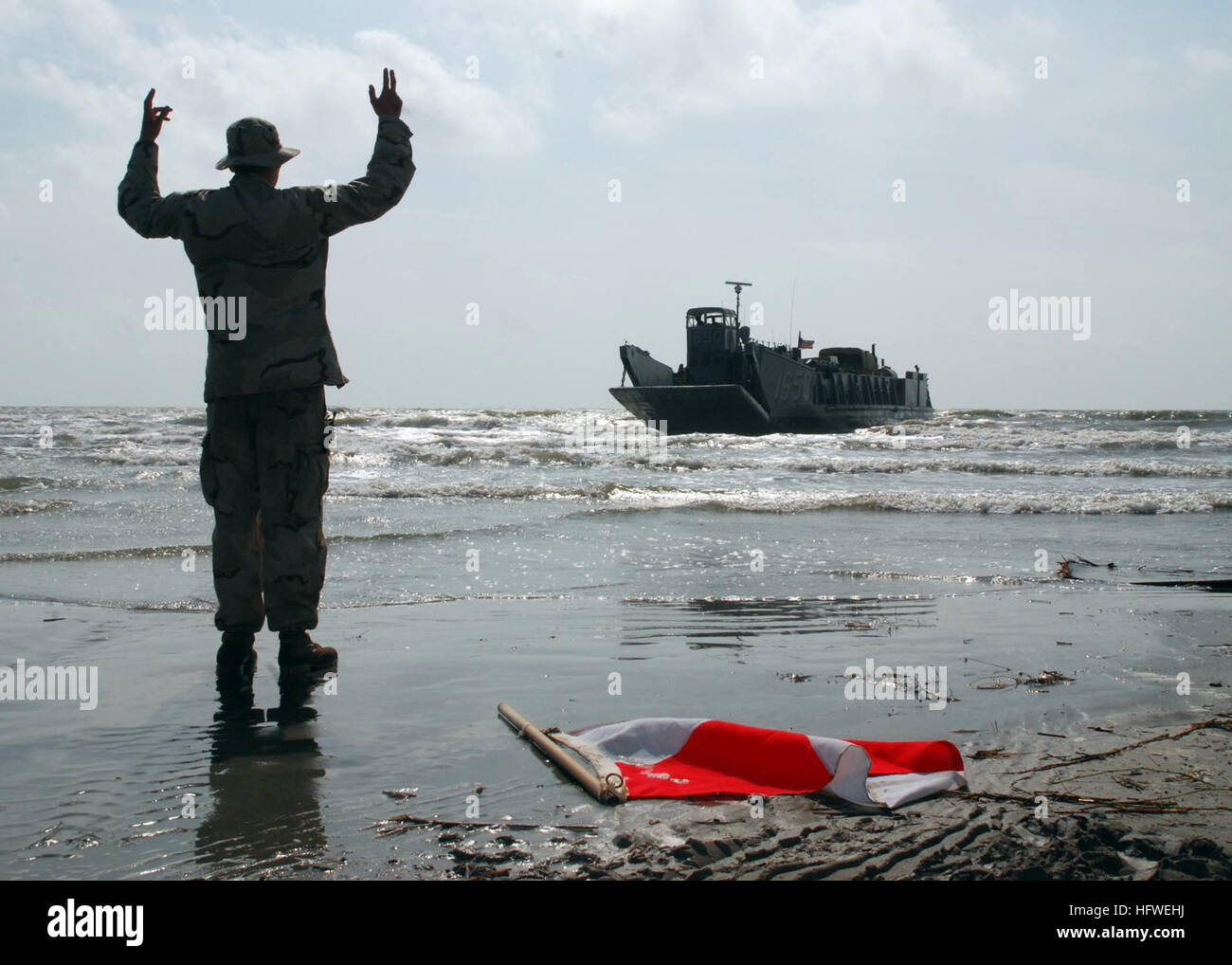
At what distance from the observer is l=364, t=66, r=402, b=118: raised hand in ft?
11.7

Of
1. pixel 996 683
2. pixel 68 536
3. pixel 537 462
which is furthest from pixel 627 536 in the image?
pixel 537 462

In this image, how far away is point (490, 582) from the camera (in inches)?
263

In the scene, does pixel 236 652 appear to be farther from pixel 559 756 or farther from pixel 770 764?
pixel 770 764

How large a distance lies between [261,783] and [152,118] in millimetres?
2287

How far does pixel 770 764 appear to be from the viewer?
2.63m

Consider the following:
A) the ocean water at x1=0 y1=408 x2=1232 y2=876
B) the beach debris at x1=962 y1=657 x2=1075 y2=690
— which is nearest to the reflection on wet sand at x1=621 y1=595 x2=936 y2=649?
the ocean water at x1=0 y1=408 x2=1232 y2=876

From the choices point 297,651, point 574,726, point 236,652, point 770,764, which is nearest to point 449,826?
point 770,764

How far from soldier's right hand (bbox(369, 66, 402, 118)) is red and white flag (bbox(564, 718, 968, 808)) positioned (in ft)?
6.86

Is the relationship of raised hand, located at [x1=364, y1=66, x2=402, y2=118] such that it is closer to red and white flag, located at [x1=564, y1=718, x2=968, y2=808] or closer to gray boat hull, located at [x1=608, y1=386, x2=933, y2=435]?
red and white flag, located at [x1=564, y1=718, x2=968, y2=808]

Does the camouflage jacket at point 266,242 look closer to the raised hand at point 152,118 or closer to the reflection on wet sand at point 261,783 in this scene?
the raised hand at point 152,118
